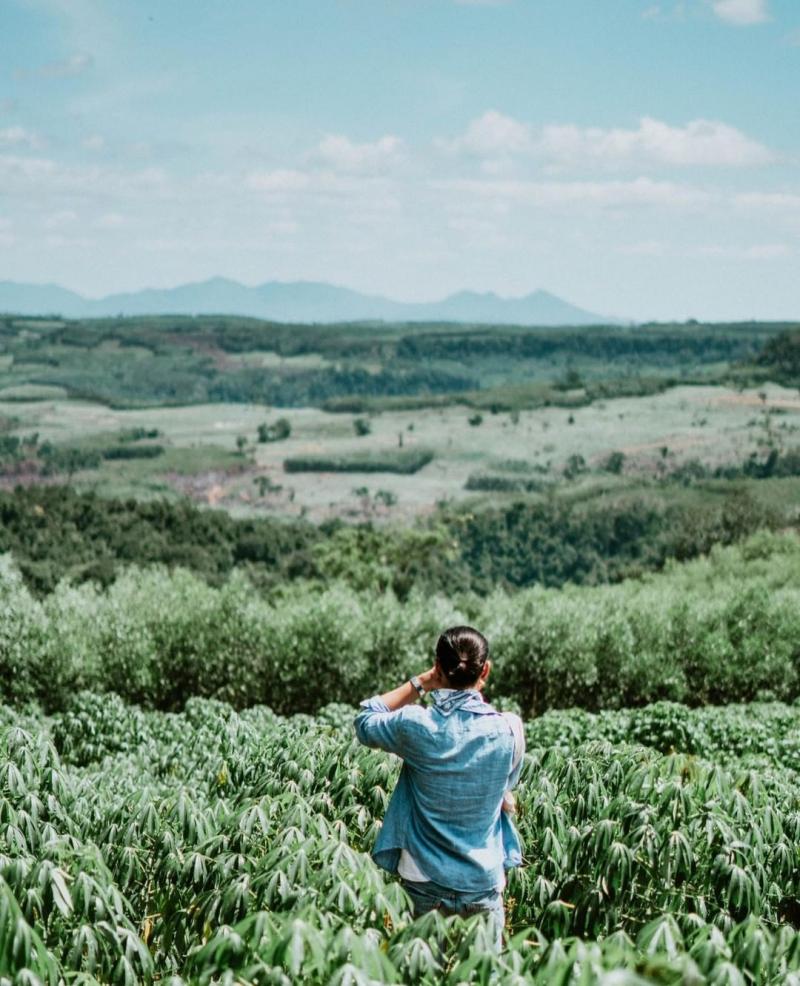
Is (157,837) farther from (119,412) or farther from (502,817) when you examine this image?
(119,412)

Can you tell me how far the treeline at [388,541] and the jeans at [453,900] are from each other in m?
50.1

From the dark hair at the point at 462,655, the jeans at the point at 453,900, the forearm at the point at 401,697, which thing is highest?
the dark hair at the point at 462,655

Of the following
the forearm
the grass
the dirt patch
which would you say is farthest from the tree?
the forearm

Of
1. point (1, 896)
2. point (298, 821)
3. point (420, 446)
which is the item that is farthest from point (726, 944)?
point (420, 446)

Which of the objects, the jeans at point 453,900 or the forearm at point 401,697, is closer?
the jeans at point 453,900

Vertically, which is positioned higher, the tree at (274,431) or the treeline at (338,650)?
the tree at (274,431)

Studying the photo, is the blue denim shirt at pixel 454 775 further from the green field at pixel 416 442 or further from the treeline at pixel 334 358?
the treeline at pixel 334 358

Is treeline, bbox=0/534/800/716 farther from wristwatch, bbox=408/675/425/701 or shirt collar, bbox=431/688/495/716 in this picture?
shirt collar, bbox=431/688/495/716

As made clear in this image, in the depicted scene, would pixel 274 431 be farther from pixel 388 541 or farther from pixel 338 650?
pixel 338 650

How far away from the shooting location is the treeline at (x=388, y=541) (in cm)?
6494

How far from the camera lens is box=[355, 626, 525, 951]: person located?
21.1ft

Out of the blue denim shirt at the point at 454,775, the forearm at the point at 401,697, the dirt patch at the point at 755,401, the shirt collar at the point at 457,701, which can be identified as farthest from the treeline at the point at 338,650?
the dirt patch at the point at 755,401

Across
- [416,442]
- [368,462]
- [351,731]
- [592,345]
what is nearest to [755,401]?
[416,442]

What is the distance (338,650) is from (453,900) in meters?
21.4
